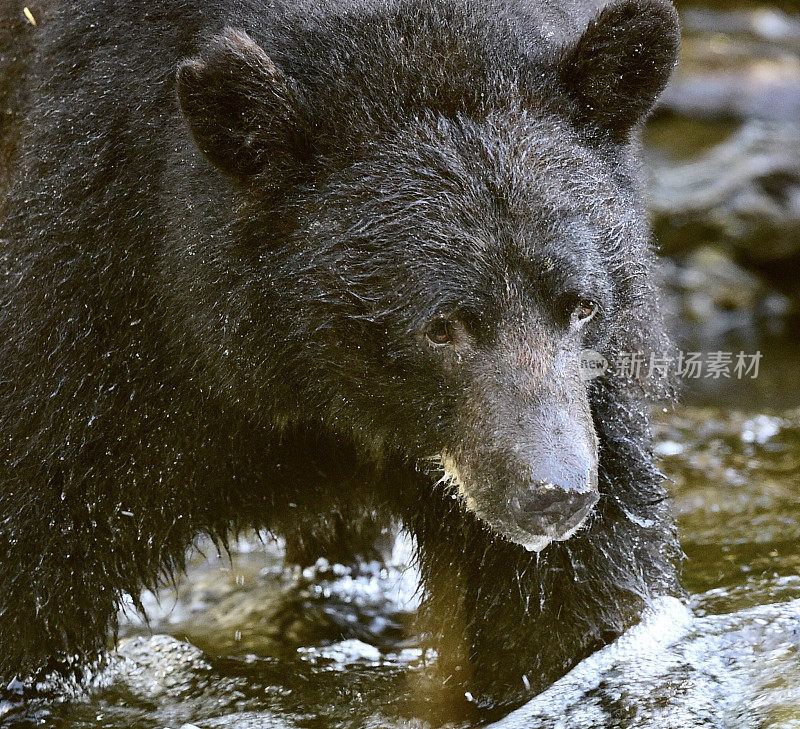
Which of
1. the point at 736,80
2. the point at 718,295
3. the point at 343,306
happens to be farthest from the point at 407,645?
the point at 736,80

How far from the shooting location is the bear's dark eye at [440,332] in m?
4.20

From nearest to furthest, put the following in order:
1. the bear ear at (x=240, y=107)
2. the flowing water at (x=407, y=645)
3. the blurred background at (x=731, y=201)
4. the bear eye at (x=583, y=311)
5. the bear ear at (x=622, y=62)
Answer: the bear ear at (x=240, y=107)
the bear eye at (x=583, y=311)
the bear ear at (x=622, y=62)
the flowing water at (x=407, y=645)
the blurred background at (x=731, y=201)

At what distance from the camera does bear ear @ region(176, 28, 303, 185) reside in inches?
162

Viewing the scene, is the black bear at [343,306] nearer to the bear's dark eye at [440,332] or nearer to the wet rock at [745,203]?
the bear's dark eye at [440,332]

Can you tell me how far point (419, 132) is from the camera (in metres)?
4.34

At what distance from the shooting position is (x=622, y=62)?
4504mm

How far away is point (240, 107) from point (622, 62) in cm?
137

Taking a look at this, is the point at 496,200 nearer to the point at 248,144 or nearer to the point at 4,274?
the point at 248,144

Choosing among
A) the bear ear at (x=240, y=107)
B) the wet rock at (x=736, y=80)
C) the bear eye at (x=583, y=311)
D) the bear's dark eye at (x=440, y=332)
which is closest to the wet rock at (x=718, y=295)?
the wet rock at (x=736, y=80)

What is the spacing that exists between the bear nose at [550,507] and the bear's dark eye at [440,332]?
0.59 meters

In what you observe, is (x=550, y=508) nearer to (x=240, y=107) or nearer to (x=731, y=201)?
(x=240, y=107)

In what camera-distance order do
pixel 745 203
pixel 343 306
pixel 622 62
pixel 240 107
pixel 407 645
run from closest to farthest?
pixel 240 107, pixel 343 306, pixel 622 62, pixel 407 645, pixel 745 203

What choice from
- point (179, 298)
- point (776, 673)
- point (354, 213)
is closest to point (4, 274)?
point (179, 298)

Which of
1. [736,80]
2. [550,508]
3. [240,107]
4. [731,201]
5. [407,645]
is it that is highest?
[240,107]
